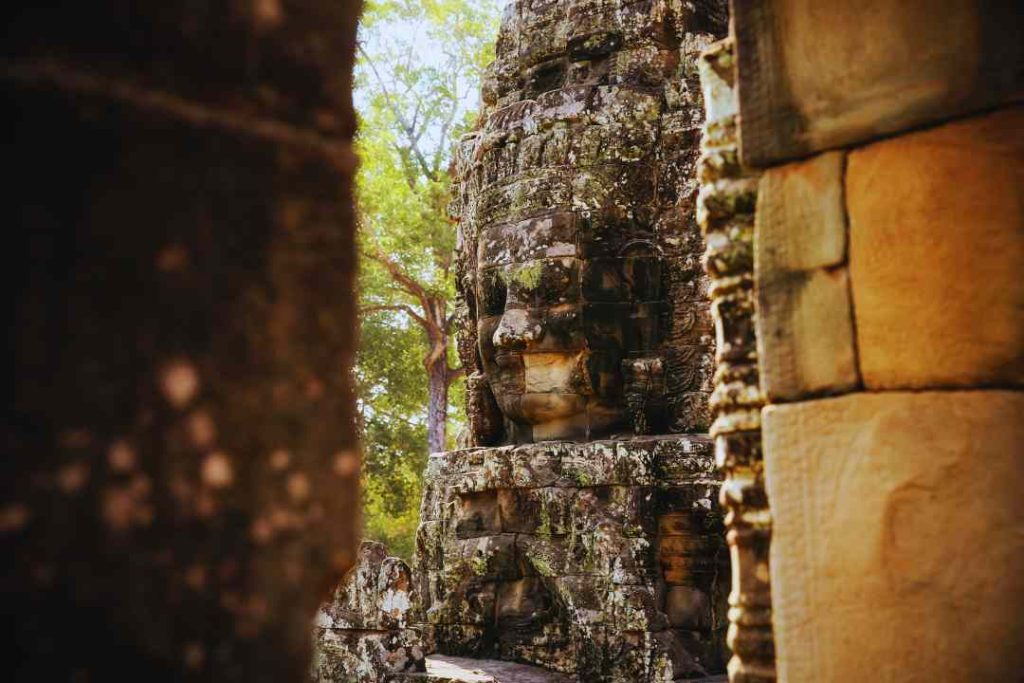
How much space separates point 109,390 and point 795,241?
2.11 meters

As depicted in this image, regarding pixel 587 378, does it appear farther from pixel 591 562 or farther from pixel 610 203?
pixel 591 562

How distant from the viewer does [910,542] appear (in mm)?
2467

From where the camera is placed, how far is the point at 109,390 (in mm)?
992

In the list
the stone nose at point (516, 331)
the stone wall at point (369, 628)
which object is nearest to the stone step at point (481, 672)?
the stone wall at point (369, 628)

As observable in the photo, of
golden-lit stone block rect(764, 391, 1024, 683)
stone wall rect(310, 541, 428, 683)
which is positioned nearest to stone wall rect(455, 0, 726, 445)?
stone wall rect(310, 541, 428, 683)

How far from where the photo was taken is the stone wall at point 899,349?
244cm

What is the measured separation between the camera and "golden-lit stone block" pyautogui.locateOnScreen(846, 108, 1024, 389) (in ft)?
8.16

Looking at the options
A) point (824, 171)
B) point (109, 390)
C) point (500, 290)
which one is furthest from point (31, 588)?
point (500, 290)

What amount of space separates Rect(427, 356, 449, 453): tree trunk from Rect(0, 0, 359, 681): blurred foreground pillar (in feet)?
52.8

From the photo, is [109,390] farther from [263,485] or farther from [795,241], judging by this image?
[795,241]

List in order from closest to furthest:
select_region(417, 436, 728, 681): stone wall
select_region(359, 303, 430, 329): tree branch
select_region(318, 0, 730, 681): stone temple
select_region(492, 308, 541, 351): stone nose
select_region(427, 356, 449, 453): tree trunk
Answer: select_region(417, 436, 728, 681): stone wall
select_region(318, 0, 730, 681): stone temple
select_region(492, 308, 541, 351): stone nose
select_region(427, 356, 449, 453): tree trunk
select_region(359, 303, 430, 329): tree branch

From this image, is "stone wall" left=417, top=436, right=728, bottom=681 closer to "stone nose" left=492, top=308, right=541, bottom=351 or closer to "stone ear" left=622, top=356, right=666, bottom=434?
"stone ear" left=622, top=356, right=666, bottom=434

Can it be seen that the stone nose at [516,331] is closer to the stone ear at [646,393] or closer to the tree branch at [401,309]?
the stone ear at [646,393]

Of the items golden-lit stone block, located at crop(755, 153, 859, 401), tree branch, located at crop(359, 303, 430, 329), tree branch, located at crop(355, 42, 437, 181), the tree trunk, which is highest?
tree branch, located at crop(355, 42, 437, 181)
